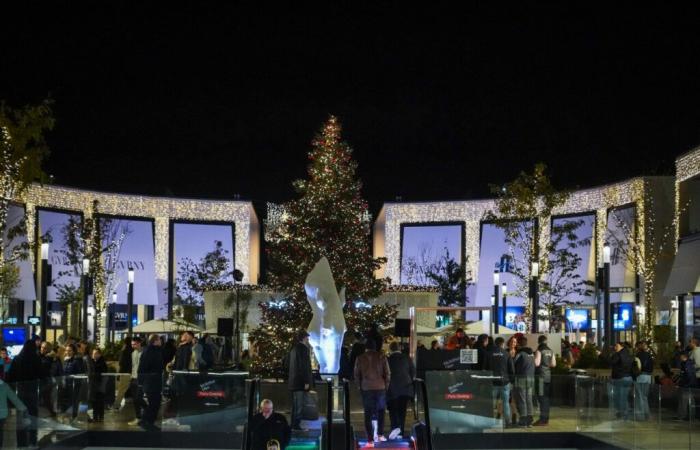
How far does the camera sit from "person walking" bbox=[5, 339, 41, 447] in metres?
12.7

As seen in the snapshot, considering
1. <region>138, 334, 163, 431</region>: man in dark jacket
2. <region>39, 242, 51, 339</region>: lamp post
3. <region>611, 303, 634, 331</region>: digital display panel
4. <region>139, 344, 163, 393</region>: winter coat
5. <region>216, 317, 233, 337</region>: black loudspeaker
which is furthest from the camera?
<region>611, 303, 634, 331</region>: digital display panel

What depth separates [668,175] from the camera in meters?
43.6

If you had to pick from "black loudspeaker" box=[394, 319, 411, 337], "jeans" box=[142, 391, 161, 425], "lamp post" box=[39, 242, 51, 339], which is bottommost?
"jeans" box=[142, 391, 161, 425]

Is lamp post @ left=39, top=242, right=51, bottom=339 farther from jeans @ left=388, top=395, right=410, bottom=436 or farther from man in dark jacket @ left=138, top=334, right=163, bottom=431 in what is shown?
jeans @ left=388, top=395, right=410, bottom=436

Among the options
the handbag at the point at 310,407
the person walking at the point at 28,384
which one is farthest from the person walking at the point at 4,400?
the handbag at the point at 310,407

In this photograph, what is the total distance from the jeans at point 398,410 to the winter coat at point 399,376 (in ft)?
0.28

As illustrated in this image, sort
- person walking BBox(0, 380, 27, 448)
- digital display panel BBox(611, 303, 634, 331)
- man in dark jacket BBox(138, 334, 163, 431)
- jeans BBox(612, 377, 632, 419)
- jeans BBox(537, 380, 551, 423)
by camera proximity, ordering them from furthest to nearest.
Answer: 1. digital display panel BBox(611, 303, 634, 331)
2. jeans BBox(537, 380, 551, 423)
3. man in dark jacket BBox(138, 334, 163, 431)
4. jeans BBox(612, 377, 632, 419)
5. person walking BBox(0, 380, 27, 448)

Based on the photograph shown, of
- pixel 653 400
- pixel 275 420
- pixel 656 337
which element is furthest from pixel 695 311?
pixel 275 420

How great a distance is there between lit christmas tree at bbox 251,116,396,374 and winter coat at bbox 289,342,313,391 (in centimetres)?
1307

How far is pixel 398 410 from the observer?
15125 millimetres

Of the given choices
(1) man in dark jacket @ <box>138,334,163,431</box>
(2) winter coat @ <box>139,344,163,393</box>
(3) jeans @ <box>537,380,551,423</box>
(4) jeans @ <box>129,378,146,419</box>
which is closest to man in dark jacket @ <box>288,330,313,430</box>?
(1) man in dark jacket @ <box>138,334,163,431</box>

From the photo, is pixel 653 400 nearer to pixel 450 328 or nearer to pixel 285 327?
pixel 285 327

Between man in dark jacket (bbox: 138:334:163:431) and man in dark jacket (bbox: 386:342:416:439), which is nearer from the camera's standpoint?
man in dark jacket (bbox: 386:342:416:439)

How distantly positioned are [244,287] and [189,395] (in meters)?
20.9
